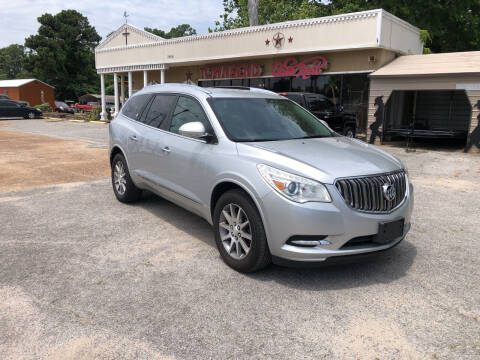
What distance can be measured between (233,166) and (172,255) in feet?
4.13

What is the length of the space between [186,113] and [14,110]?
3000cm

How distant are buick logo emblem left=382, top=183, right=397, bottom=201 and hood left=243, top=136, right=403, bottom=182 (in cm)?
15

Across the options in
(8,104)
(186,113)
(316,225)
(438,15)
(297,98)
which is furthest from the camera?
(8,104)

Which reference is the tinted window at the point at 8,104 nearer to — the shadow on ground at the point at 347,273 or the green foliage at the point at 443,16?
the green foliage at the point at 443,16

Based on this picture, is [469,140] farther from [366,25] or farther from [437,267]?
[437,267]

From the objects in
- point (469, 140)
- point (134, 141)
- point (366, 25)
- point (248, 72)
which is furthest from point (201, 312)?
point (248, 72)

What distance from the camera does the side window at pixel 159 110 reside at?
5409 mm

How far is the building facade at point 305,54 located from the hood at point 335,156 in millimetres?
13017

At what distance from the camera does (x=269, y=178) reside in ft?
12.1

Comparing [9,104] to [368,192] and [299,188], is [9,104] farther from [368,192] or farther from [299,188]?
[368,192]

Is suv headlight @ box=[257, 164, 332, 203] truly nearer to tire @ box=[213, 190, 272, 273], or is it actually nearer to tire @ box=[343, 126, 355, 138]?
tire @ box=[213, 190, 272, 273]

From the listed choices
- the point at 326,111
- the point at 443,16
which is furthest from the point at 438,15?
the point at 326,111

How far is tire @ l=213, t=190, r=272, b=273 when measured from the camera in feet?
12.3

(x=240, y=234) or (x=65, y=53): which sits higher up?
(x=65, y=53)
